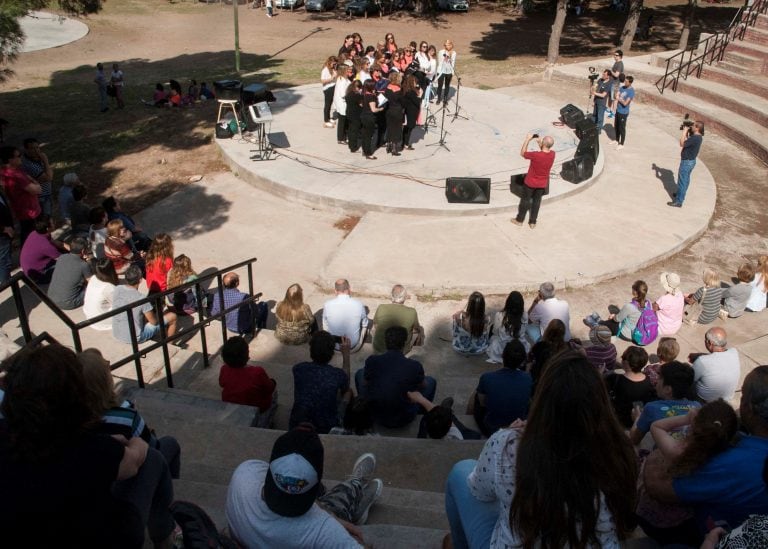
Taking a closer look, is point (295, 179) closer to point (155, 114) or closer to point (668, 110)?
point (155, 114)

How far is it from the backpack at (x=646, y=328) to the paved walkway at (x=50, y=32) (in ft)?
96.1

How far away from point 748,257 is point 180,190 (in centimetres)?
993

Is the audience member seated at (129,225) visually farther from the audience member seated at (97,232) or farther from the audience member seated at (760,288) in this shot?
the audience member seated at (760,288)

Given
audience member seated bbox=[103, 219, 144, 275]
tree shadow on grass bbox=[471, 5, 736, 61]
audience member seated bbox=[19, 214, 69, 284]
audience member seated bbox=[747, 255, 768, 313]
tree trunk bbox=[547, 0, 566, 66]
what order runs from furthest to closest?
tree shadow on grass bbox=[471, 5, 736, 61] → tree trunk bbox=[547, 0, 566, 66] → audience member seated bbox=[747, 255, 768, 313] → audience member seated bbox=[103, 219, 144, 275] → audience member seated bbox=[19, 214, 69, 284]

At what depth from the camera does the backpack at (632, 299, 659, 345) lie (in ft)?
25.8

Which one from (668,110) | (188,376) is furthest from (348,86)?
(668,110)

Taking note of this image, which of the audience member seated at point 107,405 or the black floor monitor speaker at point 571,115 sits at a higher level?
the audience member seated at point 107,405

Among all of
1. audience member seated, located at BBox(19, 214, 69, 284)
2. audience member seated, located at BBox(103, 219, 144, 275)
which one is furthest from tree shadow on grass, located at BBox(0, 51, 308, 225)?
audience member seated, located at BBox(19, 214, 69, 284)

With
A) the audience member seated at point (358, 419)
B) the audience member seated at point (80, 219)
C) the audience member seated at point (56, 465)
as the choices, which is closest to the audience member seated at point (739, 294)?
the audience member seated at point (358, 419)

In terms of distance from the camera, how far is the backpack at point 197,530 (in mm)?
2980

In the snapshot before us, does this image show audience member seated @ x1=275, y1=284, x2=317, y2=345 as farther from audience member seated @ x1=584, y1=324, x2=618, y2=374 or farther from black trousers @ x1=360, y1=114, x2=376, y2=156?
black trousers @ x1=360, y1=114, x2=376, y2=156

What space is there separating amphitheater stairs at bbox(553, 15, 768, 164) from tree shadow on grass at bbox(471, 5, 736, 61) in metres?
6.17

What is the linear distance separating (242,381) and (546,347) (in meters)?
2.78

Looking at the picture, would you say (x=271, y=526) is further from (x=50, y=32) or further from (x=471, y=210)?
(x=50, y=32)
